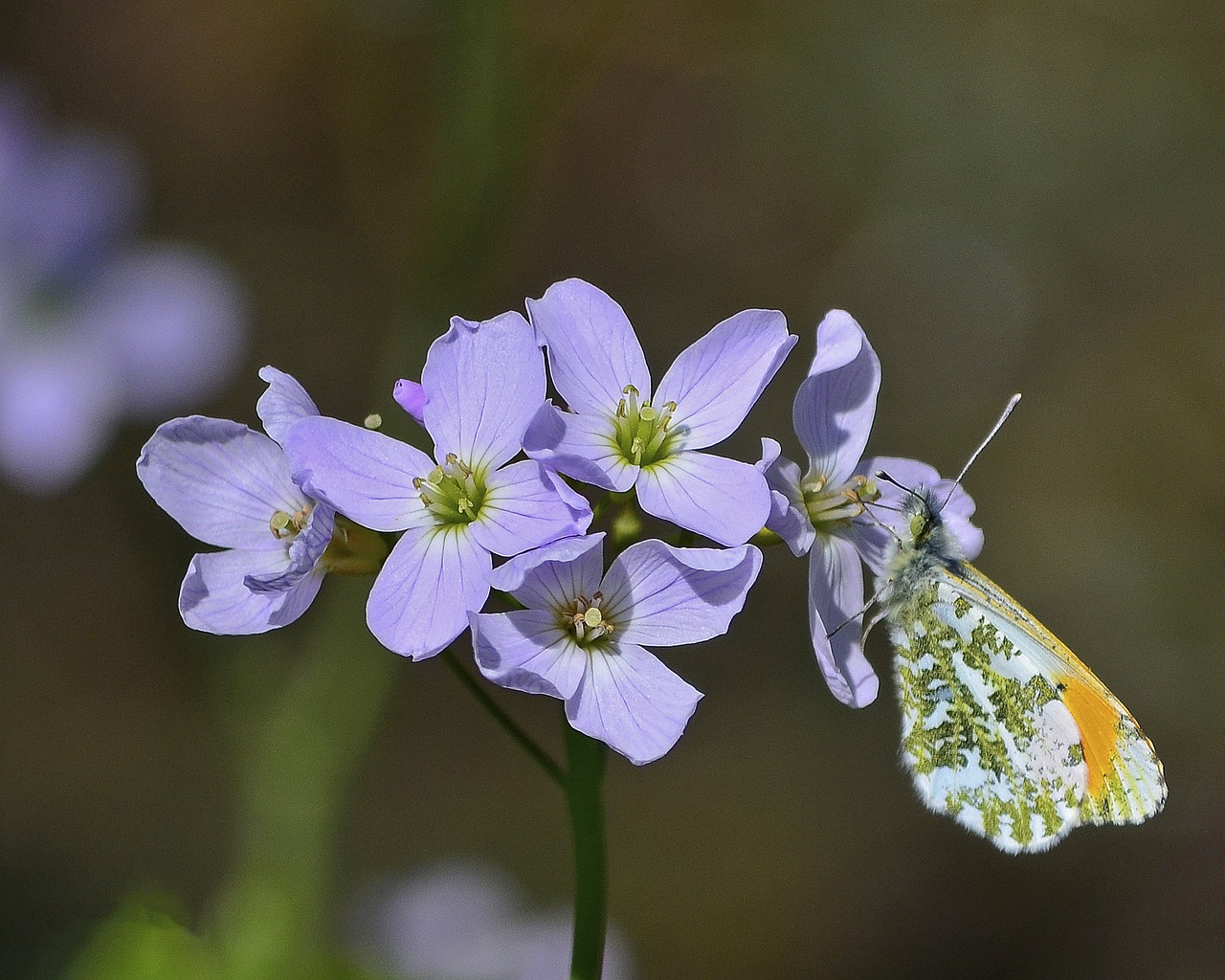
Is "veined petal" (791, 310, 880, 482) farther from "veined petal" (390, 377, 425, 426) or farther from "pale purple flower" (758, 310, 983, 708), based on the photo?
"veined petal" (390, 377, 425, 426)

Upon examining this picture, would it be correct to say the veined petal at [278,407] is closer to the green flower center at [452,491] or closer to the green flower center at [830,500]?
the green flower center at [452,491]

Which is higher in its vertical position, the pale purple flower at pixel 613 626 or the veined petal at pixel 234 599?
the pale purple flower at pixel 613 626

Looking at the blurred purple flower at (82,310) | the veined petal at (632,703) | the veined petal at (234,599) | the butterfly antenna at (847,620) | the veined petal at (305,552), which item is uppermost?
the butterfly antenna at (847,620)

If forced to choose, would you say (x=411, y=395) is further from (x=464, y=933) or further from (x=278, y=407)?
(x=464, y=933)

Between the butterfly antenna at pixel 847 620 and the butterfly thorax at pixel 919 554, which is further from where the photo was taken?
the butterfly thorax at pixel 919 554

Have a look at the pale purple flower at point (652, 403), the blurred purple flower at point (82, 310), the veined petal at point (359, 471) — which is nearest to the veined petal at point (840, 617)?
the pale purple flower at point (652, 403)

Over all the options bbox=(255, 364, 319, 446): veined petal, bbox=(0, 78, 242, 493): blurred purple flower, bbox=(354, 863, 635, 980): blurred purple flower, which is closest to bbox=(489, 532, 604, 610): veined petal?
bbox=(255, 364, 319, 446): veined petal

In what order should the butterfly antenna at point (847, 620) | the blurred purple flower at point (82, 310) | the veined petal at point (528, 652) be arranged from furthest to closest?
the blurred purple flower at point (82, 310) → the butterfly antenna at point (847, 620) → the veined petal at point (528, 652)

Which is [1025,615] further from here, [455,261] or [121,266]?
[121,266]
